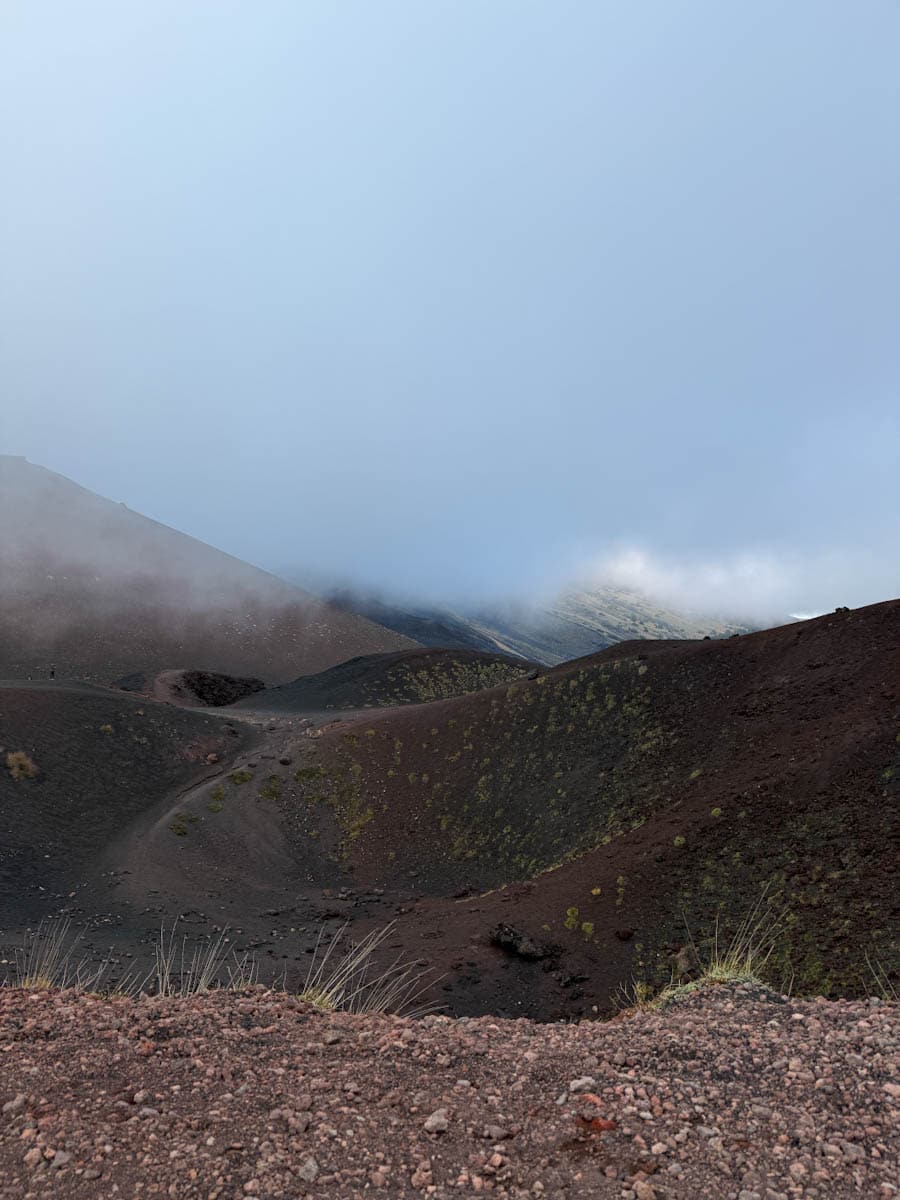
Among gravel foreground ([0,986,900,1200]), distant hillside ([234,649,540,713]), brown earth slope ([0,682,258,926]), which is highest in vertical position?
gravel foreground ([0,986,900,1200])

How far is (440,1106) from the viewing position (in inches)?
168

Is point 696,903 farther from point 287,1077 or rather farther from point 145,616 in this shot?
point 145,616

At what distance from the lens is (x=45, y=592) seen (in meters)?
80.1

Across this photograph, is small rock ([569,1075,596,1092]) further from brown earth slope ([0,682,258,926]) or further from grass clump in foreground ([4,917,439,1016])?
brown earth slope ([0,682,258,926])

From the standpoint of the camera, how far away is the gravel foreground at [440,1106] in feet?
11.3

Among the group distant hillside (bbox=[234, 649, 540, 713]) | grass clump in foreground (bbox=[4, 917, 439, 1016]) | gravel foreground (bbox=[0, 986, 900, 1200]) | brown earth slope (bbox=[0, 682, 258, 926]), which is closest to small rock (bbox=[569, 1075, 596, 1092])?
gravel foreground (bbox=[0, 986, 900, 1200])

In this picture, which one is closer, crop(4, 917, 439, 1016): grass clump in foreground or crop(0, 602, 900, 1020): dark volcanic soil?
crop(4, 917, 439, 1016): grass clump in foreground

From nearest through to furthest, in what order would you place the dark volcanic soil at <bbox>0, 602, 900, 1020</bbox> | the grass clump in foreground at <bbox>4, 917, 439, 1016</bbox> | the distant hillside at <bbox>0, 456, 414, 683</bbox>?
the grass clump in foreground at <bbox>4, 917, 439, 1016</bbox> → the dark volcanic soil at <bbox>0, 602, 900, 1020</bbox> → the distant hillside at <bbox>0, 456, 414, 683</bbox>

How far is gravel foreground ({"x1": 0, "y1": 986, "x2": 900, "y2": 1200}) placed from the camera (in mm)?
3438

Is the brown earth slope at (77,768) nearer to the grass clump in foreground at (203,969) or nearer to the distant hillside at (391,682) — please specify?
the grass clump in foreground at (203,969)

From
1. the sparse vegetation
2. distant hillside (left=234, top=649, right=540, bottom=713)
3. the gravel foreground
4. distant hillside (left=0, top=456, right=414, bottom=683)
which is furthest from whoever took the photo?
distant hillside (left=0, top=456, right=414, bottom=683)

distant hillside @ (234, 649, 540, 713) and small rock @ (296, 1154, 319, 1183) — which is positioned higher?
small rock @ (296, 1154, 319, 1183)

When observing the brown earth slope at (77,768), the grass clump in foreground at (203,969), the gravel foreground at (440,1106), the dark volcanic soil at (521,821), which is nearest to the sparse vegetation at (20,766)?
the brown earth slope at (77,768)

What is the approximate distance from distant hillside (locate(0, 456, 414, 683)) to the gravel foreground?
70855 mm
